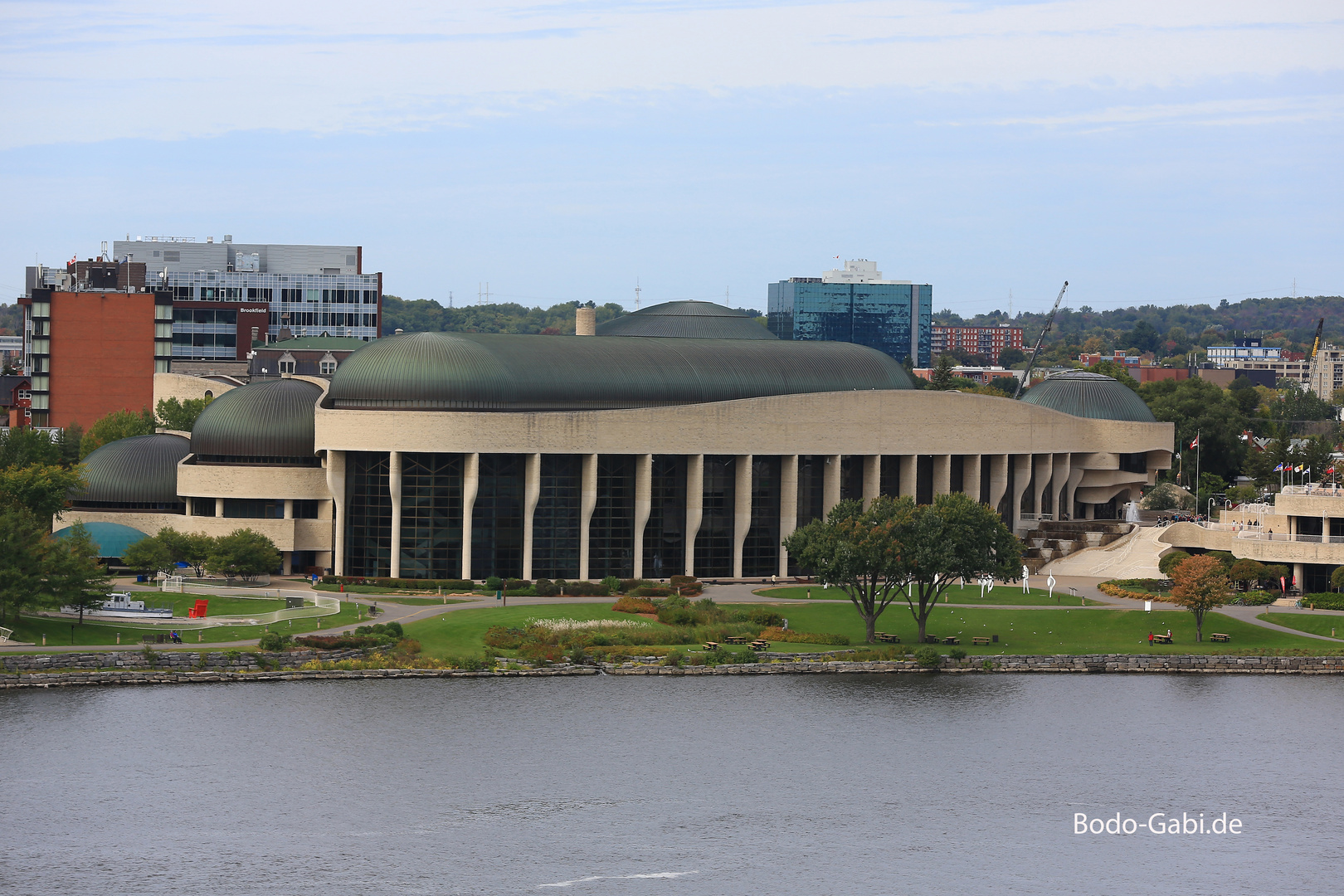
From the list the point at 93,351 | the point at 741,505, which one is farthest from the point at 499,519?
the point at 93,351

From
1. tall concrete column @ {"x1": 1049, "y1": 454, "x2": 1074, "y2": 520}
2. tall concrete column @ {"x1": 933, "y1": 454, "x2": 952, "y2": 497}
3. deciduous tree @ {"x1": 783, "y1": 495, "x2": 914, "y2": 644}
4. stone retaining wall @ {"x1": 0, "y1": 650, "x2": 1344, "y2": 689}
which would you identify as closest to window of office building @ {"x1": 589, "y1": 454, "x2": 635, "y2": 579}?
deciduous tree @ {"x1": 783, "y1": 495, "x2": 914, "y2": 644}

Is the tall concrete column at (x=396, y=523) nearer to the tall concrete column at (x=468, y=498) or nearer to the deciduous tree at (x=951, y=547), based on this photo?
the tall concrete column at (x=468, y=498)

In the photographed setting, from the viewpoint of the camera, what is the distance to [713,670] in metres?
89.6

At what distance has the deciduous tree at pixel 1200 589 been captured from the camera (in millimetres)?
97312

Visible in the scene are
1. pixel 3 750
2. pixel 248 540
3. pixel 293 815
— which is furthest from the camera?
pixel 248 540

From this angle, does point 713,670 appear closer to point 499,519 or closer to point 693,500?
point 499,519

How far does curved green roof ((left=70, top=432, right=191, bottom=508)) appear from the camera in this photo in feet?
407

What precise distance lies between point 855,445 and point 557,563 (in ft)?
79.1

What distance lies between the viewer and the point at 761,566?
124 metres

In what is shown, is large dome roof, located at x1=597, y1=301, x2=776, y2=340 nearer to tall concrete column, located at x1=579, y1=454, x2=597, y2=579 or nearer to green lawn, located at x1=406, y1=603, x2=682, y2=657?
tall concrete column, located at x1=579, y1=454, x2=597, y2=579

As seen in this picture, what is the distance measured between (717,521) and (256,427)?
110ft

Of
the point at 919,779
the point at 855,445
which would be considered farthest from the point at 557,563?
the point at 919,779

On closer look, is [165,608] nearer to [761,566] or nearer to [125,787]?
[125,787]

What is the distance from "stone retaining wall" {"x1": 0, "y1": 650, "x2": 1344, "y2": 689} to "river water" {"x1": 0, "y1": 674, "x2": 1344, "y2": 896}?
4.50 feet
